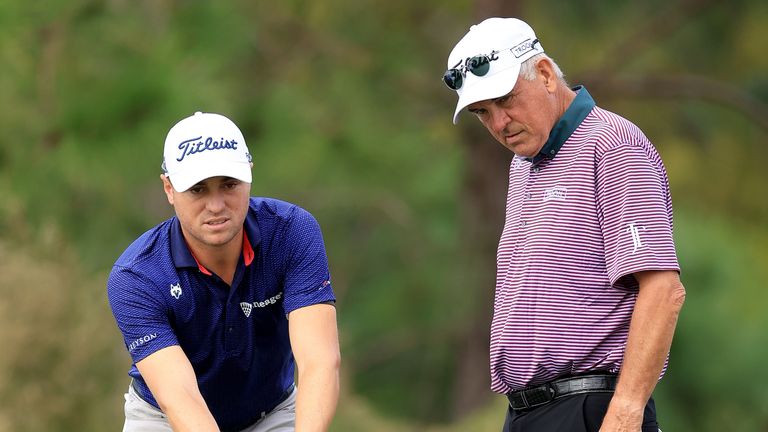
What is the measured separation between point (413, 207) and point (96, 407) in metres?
5.89

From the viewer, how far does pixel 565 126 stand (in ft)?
12.3

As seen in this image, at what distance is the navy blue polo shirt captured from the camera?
13.0 feet

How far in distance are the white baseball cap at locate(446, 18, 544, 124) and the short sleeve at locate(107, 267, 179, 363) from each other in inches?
42.6

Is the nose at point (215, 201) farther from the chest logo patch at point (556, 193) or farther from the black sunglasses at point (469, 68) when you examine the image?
the chest logo patch at point (556, 193)

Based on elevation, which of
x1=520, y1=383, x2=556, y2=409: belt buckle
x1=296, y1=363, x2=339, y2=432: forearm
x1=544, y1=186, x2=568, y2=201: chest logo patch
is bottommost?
x1=520, y1=383, x2=556, y2=409: belt buckle

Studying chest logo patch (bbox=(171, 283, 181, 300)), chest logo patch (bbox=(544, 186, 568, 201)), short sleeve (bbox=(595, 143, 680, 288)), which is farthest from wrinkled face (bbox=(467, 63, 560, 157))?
chest logo patch (bbox=(171, 283, 181, 300))

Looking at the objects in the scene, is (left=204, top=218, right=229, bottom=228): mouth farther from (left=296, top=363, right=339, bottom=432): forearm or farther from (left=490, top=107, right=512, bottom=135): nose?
(left=490, top=107, right=512, bottom=135): nose

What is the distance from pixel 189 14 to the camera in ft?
31.5

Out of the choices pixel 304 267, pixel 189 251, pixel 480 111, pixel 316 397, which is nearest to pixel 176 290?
pixel 189 251

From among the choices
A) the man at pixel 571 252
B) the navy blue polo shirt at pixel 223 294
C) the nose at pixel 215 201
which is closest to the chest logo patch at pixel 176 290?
the navy blue polo shirt at pixel 223 294

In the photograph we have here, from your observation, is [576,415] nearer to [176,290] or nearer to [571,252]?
[571,252]

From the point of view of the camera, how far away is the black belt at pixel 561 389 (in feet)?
12.0

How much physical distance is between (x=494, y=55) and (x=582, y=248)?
0.61 metres

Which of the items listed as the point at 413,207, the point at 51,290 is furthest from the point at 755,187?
the point at 51,290
